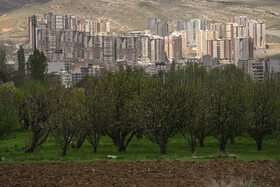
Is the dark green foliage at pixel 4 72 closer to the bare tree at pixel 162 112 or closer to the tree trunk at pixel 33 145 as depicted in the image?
the tree trunk at pixel 33 145

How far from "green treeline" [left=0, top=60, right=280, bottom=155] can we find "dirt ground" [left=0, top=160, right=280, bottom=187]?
6216mm

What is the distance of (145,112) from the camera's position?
2341 centimetres

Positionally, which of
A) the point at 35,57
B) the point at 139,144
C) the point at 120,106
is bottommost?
the point at 139,144

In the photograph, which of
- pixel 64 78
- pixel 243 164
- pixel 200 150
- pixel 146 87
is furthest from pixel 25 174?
pixel 64 78

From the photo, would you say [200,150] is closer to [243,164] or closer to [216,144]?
[216,144]

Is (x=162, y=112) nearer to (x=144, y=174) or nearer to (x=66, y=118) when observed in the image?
(x=66, y=118)

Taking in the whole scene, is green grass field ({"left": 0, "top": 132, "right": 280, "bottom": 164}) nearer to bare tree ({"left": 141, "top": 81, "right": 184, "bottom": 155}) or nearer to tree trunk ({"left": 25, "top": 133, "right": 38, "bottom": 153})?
tree trunk ({"left": 25, "top": 133, "right": 38, "bottom": 153})

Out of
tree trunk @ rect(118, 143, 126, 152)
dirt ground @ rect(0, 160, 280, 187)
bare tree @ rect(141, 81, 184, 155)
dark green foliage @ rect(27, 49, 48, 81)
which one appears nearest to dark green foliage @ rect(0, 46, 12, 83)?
dark green foliage @ rect(27, 49, 48, 81)

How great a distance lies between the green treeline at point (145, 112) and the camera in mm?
23109

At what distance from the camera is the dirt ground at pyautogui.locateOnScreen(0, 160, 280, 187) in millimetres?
12820

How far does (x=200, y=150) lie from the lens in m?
25.8

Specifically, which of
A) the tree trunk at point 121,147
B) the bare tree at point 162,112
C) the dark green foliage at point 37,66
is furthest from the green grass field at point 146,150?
the dark green foliage at point 37,66

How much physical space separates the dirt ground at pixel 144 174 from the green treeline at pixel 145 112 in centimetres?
622

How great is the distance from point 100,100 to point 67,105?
1948mm
